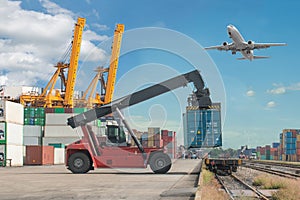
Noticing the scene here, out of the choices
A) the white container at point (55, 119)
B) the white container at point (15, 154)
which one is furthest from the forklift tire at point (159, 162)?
the white container at point (55, 119)

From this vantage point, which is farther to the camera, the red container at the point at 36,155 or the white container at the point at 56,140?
the white container at the point at 56,140

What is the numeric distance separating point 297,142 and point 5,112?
158ft

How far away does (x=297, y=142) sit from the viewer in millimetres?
68000

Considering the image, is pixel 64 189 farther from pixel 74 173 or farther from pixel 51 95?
pixel 51 95

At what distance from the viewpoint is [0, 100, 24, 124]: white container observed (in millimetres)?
39688

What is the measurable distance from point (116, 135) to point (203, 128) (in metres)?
7.10

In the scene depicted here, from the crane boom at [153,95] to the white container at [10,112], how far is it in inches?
851

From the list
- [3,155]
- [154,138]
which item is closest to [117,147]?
[154,138]

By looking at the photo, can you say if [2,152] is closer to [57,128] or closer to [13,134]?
[13,134]

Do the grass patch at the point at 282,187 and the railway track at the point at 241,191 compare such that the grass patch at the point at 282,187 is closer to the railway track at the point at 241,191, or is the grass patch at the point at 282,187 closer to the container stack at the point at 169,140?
the railway track at the point at 241,191

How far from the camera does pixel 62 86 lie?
2434 inches

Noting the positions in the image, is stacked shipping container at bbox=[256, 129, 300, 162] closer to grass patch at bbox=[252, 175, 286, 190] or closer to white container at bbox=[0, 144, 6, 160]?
white container at bbox=[0, 144, 6, 160]

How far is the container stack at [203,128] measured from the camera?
23594 millimetres

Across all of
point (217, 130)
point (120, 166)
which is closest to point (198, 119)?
point (217, 130)
